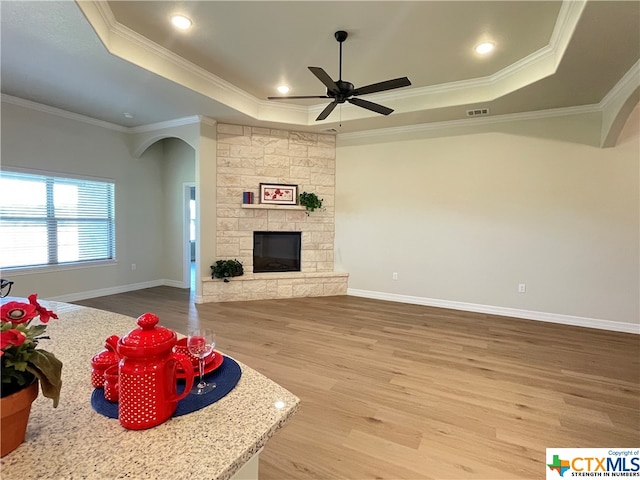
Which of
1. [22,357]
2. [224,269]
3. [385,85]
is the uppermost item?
[385,85]

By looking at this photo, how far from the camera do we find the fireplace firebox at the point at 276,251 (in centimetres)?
564

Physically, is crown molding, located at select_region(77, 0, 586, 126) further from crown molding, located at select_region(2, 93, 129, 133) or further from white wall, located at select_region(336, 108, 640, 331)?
crown molding, located at select_region(2, 93, 129, 133)

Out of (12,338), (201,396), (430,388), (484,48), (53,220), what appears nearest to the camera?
(12,338)

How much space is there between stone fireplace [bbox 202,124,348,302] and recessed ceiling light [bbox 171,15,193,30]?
2.17 m

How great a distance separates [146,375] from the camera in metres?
0.77

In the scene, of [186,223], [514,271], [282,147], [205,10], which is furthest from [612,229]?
[186,223]

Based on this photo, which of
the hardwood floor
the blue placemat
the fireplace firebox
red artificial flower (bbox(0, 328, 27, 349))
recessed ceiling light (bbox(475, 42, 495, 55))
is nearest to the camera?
red artificial flower (bbox(0, 328, 27, 349))

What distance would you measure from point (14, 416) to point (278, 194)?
4.99 m

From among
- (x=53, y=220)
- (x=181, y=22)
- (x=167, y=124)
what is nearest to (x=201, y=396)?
(x=181, y=22)

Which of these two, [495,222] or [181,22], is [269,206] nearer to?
[181,22]

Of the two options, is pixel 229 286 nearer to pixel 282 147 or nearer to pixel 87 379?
pixel 282 147

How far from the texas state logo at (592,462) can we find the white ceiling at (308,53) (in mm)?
2920

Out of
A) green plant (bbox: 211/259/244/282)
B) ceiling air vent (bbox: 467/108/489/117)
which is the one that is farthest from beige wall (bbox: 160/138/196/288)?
ceiling air vent (bbox: 467/108/489/117)

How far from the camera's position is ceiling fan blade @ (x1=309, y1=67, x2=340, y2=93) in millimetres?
2816
